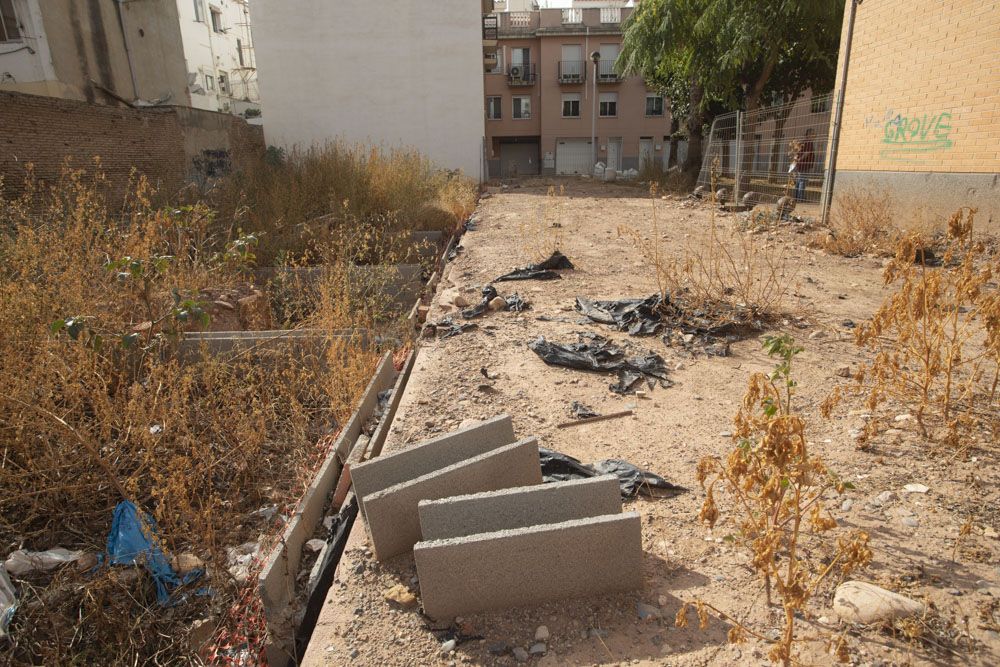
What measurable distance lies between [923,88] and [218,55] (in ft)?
97.1

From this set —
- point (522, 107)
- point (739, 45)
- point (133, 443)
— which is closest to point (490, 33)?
point (739, 45)

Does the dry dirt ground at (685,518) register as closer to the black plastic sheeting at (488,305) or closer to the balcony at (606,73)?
the black plastic sheeting at (488,305)

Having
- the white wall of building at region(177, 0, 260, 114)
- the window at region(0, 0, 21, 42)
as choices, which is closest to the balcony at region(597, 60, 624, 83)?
the white wall of building at region(177, 0, 260, 114)

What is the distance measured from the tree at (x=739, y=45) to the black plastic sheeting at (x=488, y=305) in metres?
10.1

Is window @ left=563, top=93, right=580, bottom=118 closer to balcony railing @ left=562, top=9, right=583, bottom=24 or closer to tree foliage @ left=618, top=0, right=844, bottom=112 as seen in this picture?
balcony railing @ left=562, top=9, right=583, bottom=24

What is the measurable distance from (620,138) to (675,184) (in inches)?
802

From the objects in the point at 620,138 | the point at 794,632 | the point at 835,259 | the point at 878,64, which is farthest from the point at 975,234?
the point at 620,138

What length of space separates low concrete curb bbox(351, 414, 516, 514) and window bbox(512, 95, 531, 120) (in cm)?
3583

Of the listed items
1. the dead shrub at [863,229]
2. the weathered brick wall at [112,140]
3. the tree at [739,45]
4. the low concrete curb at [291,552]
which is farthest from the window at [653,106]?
the low concrete curb at [291,552]

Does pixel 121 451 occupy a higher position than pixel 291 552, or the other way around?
pixel 121 451

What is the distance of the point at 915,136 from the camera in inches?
301

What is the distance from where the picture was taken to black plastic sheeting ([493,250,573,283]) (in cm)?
612

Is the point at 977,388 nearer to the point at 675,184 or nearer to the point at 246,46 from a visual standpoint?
the point at 675,184

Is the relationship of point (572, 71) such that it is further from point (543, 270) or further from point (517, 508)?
point (517, 508)
